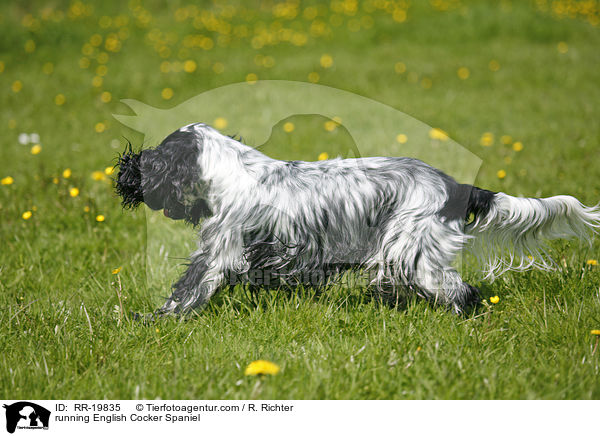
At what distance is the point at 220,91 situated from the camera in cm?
368

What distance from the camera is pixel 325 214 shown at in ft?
9.21

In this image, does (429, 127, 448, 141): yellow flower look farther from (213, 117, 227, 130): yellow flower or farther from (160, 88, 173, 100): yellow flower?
(160, 88, 173, 100): yellow flower

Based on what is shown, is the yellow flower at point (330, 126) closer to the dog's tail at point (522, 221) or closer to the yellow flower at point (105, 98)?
the dog's tail at point (522, 221)

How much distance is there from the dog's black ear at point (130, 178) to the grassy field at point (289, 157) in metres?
0.17

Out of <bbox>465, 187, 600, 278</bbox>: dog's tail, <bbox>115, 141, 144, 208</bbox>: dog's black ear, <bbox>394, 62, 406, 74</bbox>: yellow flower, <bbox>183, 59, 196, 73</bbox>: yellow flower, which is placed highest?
<bbox>394, 62, 406, 74</bbox>: yellow flower

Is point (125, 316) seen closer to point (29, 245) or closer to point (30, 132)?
point (29, 245)

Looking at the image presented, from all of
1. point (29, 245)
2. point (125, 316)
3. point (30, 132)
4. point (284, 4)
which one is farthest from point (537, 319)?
point (284, 4)

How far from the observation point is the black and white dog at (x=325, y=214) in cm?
274

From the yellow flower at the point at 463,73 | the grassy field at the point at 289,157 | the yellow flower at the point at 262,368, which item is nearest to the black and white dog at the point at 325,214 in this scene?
the grassy field at the point at 289,157

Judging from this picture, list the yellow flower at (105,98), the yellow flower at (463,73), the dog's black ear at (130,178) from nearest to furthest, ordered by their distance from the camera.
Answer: the dog's black ear at (130,178), the yellow flower at (105,98), the yellow flower at (463,73)

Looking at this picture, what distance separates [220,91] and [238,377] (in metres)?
2.01

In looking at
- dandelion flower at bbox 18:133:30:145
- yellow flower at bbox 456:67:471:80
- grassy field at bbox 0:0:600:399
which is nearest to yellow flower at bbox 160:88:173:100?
grassy field at bbox 0:0:600:399

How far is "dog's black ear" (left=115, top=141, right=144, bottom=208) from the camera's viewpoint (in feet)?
9.53
